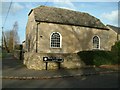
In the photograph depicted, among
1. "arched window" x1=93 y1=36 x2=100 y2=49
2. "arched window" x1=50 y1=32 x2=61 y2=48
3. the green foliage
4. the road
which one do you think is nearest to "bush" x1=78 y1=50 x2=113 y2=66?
the green foliage

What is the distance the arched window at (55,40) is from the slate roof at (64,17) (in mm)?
1868

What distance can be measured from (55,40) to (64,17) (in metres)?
4.39

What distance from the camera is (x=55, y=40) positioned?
27.8 metres

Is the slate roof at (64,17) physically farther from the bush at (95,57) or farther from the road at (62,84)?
the road at (62,84)

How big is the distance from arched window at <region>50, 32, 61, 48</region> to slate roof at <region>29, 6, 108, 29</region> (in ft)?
6.13

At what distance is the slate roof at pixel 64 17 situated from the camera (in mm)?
27750

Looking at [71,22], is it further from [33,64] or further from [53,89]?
[53,89]

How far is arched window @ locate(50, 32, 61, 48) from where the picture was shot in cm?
2753

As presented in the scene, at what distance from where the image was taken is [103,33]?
3256 cm

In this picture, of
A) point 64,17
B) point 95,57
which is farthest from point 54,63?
A: point 64,17

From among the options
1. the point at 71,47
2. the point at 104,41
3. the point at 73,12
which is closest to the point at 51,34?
the point at 71,47

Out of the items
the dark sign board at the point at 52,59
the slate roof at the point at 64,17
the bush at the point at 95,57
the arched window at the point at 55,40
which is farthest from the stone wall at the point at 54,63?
the slate roof at the point at 64,17

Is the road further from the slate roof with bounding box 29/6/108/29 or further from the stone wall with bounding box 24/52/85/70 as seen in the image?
the slate roof with bounding box 29/6/108/29

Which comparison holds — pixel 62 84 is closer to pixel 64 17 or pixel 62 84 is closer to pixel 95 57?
pixel 95 57
